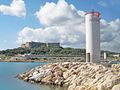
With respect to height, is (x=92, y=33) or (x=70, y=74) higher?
(x=92, y=33)

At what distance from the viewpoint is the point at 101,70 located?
5550cm

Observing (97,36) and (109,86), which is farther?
(97,36)

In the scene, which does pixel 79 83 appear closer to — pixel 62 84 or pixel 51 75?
pixel 62 84

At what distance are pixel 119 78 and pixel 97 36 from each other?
36305 millimetres

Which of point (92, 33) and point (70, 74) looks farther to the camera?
point (92, 33)

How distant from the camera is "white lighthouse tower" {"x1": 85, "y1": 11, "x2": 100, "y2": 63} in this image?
231 feet

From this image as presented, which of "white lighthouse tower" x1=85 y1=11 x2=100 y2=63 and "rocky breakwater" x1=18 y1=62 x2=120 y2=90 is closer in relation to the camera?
"rocky breakwater" x1=18 y1=62 x2=120 y2=90

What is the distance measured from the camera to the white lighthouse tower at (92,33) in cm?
7050

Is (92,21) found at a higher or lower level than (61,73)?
higher

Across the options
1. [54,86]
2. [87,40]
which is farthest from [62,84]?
[87,40]

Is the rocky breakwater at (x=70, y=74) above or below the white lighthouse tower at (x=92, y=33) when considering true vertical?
below

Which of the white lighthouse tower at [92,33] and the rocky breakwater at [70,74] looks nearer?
the rocky breakwater at [70,74]

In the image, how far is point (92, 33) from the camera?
232 feet

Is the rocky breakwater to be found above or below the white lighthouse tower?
below
